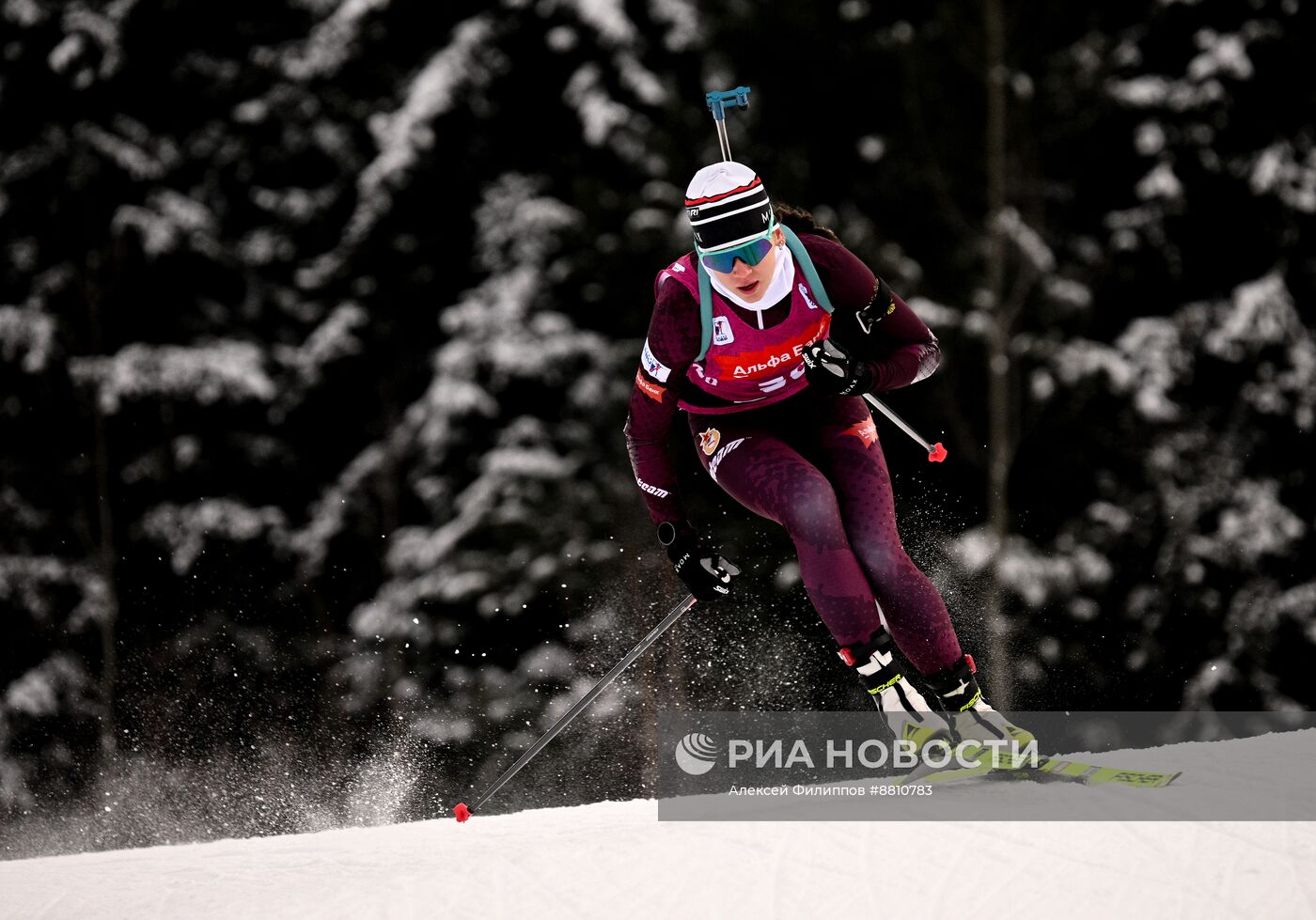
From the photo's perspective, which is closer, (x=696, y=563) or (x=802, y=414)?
(x=696, y=563)

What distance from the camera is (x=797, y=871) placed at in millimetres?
4078

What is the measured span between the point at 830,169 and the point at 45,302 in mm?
7486

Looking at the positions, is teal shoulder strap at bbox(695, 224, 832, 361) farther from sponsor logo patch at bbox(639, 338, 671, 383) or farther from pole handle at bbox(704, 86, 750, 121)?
pole handle at bbox(704, 86, 750, 121)

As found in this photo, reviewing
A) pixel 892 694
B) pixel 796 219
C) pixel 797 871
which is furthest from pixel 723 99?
pixel 797 871

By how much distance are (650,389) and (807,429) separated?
0.58 m

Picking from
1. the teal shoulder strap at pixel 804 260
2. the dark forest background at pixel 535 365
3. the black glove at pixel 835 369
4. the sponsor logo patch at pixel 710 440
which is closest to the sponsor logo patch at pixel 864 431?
the black glove at pixel 835 369

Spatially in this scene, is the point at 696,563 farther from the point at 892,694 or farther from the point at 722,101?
the point at 722,101

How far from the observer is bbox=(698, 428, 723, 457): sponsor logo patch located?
4504 millimetres

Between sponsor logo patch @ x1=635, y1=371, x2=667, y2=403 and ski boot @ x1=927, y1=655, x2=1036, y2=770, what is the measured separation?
120 centimetres

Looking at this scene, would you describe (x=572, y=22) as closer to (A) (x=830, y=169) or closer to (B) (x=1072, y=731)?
(A) (x=830, y=169)

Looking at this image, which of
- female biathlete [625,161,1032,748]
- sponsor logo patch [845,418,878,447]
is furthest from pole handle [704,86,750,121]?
sponsor logo patch [845,418,878,447]

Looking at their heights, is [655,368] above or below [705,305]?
below

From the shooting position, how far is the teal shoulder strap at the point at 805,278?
4.09m

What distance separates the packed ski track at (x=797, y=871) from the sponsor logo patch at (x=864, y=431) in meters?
1.20
